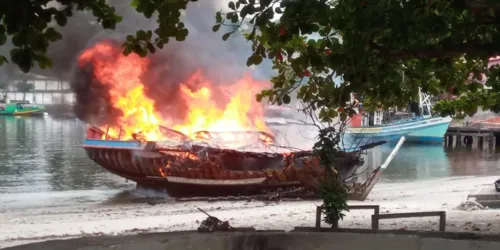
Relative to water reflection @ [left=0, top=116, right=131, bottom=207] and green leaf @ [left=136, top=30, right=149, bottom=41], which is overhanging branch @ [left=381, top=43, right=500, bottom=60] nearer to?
green leaf @ [left=136, top=30, right=149, bottom=41]

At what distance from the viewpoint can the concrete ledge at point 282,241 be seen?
465cm

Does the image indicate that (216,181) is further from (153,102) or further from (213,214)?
(153,102)

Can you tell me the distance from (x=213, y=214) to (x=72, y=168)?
14763mm

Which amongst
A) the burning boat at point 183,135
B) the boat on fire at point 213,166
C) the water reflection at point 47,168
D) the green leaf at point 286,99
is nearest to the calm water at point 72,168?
the water reflection at point 47,168

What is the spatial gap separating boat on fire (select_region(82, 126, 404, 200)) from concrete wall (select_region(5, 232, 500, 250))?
1293cm

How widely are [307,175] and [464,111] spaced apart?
8.79 meters

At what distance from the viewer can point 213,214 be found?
15.2 meters

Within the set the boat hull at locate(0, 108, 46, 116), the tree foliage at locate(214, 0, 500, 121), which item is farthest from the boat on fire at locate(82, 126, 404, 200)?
the boat hull at locate(0, 108, 46, 116)

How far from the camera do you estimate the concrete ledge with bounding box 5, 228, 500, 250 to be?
15.3 ft

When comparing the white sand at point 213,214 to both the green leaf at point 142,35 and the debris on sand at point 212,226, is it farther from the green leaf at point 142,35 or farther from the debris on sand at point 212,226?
the green leaf at point 142,35

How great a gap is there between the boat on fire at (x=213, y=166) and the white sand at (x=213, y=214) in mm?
952

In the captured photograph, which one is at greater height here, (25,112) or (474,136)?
(25,112)

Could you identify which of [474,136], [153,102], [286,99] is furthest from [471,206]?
[474,136]

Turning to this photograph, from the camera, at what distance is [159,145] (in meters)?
19.8
